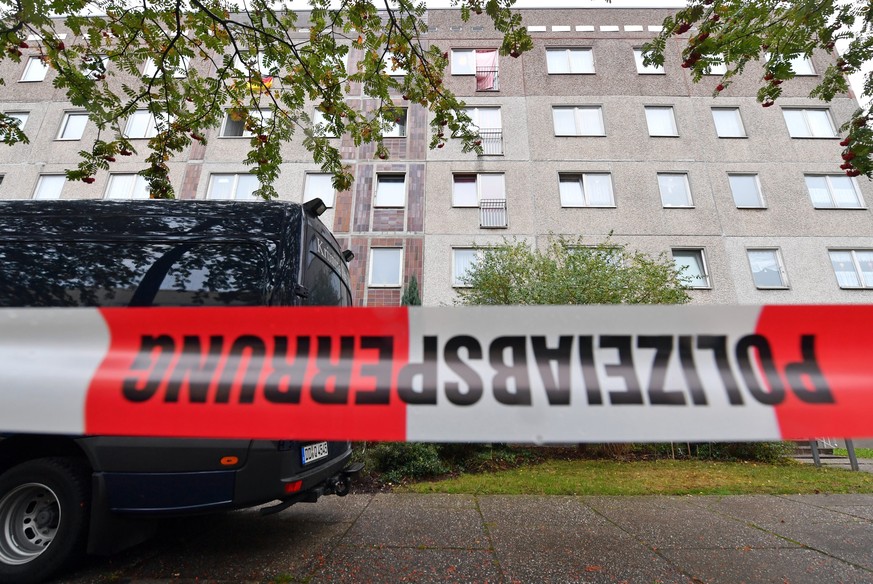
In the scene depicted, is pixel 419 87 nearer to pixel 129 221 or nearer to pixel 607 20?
pixel 129 221

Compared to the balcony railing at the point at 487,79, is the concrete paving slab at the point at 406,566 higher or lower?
lower

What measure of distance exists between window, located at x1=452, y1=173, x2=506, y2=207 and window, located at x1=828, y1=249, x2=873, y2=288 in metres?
10.9

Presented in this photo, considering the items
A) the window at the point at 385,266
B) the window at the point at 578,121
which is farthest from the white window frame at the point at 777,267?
the window at the point at 385,266

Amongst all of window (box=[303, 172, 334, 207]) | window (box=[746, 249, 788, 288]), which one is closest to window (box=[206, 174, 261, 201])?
window (box=[303, 172, 334, 207])

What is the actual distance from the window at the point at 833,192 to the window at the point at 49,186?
26.2 meters

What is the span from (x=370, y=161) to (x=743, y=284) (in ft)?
43.1

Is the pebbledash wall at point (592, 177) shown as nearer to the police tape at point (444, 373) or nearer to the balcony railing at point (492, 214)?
the balcony railing at point (492, 214)

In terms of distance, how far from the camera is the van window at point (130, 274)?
258 cm

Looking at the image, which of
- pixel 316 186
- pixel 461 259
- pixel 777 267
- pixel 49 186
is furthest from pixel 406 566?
pixel 49 186

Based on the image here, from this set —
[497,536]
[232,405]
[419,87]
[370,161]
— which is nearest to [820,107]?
[370,161]

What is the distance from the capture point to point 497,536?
330cm

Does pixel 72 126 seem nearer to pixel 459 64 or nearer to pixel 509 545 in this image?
pixel 459 64

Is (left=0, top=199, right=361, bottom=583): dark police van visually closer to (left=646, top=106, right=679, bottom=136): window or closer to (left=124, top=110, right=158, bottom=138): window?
(left=124, top=110, right=158, bottom=138): window

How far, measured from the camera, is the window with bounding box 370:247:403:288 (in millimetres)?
12508
